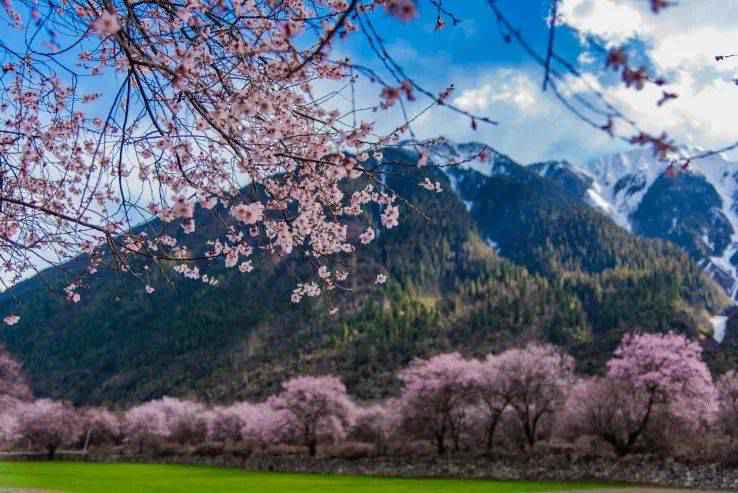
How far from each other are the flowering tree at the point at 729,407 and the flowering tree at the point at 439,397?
1171 cm

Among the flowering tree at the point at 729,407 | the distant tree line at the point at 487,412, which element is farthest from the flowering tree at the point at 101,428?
the flowering tree at the point at 729,407

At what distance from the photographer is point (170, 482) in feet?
103

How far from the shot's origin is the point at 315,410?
44375mm

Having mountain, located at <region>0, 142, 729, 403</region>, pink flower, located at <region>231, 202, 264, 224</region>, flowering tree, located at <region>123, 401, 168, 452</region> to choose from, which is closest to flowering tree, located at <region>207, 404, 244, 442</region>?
flowering tree, located at <region>123, 401, 168, 452</region>

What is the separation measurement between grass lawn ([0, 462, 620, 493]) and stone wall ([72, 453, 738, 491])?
6.23 feet

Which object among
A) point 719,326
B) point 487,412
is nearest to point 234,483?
point 487,412

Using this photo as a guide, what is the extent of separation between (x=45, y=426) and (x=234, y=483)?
32.4 m

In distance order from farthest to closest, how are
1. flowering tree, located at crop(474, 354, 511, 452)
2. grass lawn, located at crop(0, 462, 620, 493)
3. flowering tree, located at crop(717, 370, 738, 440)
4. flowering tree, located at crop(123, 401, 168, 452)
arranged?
flowering tree, located at crop(123, 401, 168, 452), flowering tree, located at crop(474, 354, 511, 452), flowering tree, located at crop(717, 370, 738, 440), grass lawn, located at crop(0, 462, 620, 493)

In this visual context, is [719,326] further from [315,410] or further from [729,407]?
[729,407]

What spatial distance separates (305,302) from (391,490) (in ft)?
441

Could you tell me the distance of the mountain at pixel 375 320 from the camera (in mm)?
118938

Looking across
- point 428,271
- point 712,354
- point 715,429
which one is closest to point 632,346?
point 715,429

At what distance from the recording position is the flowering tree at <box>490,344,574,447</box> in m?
32.6

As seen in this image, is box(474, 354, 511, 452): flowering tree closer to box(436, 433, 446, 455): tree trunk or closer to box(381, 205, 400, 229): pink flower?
box(436, 433, 446, 455): tree trunk
